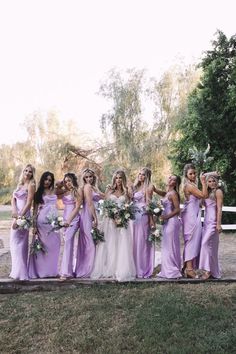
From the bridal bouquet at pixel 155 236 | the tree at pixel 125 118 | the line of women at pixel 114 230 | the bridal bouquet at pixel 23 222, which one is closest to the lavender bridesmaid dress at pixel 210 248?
the line of women at pixel 114 230

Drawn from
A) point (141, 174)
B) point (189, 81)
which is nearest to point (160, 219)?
point (141, 174)

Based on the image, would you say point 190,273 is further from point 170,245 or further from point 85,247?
point 85,247

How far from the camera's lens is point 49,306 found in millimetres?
7070

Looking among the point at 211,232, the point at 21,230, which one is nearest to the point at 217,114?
the point at 211,232

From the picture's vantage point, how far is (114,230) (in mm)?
8148

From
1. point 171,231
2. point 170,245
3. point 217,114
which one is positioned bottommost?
point 170,245

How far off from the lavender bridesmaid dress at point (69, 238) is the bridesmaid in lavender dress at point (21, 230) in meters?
0.62

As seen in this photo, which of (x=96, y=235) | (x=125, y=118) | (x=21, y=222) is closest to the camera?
(x=21, y=222)

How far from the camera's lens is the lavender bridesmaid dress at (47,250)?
26.8 feet

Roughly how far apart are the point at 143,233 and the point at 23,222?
6.63ft

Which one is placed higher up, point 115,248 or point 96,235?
point 96,235

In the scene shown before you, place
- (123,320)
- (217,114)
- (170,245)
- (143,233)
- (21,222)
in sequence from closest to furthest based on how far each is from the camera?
(123,320), (21,222), (170,245), (143,233), (217,114)

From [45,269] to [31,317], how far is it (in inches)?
56.9

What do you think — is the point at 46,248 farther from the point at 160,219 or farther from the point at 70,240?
the point at 160,219
